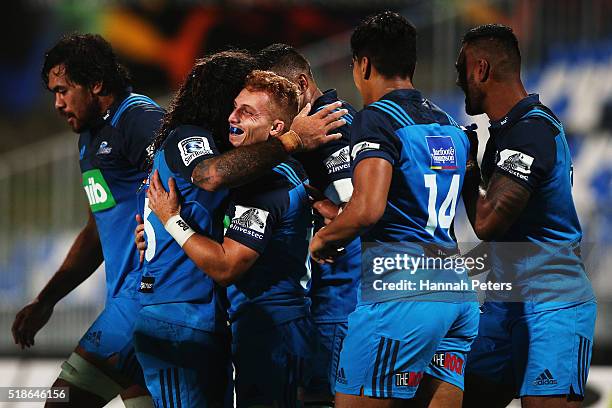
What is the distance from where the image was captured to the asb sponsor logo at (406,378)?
3.59 metres

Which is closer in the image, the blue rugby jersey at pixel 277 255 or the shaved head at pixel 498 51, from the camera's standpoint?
the blue rugby jersey at pixel 277 255

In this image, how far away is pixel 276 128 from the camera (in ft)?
12.9

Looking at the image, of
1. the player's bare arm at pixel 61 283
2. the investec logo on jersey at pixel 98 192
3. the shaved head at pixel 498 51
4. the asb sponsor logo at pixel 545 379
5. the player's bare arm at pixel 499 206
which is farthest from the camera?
the player's bare arm at pixel 61 283

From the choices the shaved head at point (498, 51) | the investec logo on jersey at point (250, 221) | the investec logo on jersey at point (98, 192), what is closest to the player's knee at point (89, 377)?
the investec logo on jersey at point (98, 192)

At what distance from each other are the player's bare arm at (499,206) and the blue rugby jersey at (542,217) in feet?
0.13

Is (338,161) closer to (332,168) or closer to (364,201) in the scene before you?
(332,168)

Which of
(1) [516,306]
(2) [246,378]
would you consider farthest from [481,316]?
(2) [246,378]

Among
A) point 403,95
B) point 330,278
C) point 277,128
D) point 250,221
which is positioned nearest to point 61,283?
point 330,278

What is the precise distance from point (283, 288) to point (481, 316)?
0.96 m

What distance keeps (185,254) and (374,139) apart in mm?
779

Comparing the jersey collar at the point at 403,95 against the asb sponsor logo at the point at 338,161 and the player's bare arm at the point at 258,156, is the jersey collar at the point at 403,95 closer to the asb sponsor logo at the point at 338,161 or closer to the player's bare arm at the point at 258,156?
the player's bare arm at the point at 258,156

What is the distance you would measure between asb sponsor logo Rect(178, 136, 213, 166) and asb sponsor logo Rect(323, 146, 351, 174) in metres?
0.87

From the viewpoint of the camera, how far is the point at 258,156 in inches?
142

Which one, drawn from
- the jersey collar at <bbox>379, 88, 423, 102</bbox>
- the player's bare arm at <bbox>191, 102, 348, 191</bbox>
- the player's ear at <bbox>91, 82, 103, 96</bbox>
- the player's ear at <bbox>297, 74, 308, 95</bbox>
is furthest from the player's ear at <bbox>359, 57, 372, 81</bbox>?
the player's ear at <bbox>91, 82, 103, 96</bbox>
